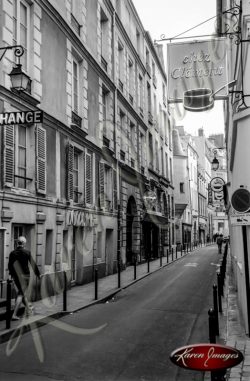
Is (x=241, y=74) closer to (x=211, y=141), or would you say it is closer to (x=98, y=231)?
(x=98, y=231)

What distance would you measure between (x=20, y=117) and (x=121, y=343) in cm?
465

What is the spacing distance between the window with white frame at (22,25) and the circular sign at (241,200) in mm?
8070

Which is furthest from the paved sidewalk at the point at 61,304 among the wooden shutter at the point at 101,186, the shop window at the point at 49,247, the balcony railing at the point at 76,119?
the balcony railing at the point at 76,119

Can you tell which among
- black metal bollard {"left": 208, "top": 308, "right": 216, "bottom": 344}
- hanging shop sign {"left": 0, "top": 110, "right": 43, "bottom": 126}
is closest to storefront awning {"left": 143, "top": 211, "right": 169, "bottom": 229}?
hanging shop sign {"left": 0, "top": 110, "right": 43, "bottom": 126}

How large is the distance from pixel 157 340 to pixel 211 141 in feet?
252

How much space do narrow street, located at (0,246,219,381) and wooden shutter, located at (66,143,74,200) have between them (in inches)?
164

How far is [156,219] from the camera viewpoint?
3338cm

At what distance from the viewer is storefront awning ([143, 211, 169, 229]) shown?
3035cm

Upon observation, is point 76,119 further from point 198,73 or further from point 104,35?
point 198,73

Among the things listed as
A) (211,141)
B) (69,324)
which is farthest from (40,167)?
(211,141)

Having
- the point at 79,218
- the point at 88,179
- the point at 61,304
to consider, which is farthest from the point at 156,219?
the point at 61,304

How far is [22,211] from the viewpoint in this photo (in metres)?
12.6

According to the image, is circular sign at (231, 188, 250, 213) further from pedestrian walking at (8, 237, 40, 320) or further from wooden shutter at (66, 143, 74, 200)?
wooden shutter at (66, 143, 74, 200)

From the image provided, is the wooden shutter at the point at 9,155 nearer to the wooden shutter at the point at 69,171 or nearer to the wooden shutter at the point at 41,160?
the wooden shutter at the point at 41,160
